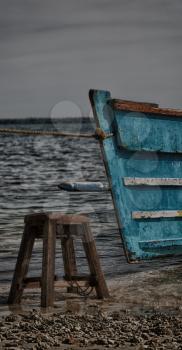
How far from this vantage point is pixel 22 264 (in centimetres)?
945

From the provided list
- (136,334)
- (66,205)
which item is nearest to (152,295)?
(136,334)

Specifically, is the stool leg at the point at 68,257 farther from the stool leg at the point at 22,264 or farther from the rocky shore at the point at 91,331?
the rocky shore at the point at 91,331

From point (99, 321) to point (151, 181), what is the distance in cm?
349

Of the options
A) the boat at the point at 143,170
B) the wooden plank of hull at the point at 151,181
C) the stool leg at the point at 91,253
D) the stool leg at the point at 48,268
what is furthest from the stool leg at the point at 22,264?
the wooden plank of hull at the point at 151,181

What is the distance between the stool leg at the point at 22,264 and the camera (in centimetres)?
937

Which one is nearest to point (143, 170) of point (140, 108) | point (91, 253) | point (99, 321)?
point (140, 108)

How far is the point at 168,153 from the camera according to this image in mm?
11398

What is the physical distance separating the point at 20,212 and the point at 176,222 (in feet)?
37.3

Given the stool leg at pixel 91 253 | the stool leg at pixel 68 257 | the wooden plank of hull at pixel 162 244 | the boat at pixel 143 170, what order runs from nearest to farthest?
the stool leg at pixel 91 253, the stool leg at pixel 68 257, the boat at pixel 143 170, the wooden plank of hull at pixel 162 244

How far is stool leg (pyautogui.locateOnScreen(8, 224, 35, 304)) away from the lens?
30.7ft

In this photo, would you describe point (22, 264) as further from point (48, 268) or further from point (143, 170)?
point (143, 170)

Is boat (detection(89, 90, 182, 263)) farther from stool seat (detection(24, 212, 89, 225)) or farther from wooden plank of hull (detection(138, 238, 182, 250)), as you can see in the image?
stool seat (detection(24, 212, 89, 225))

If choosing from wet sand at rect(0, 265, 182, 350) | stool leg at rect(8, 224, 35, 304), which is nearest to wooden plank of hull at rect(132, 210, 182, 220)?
wet sand at rect(0, 265, 182, 350)

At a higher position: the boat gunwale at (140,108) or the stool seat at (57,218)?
the boat gunwale at (140,108)
